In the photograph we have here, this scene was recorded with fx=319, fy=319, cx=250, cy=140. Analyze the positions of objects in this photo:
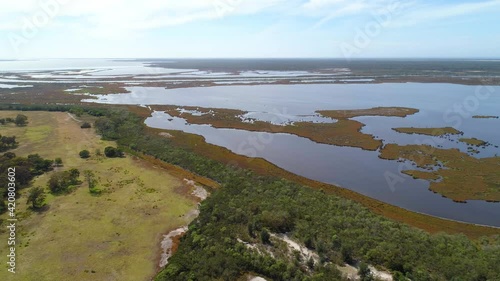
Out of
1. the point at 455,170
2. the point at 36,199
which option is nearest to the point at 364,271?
the point at 455,170

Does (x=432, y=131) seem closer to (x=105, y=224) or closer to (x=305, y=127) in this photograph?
(x=305, y=127)

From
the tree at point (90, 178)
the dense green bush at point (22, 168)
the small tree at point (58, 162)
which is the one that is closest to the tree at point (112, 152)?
the small tree at point (58, 162)

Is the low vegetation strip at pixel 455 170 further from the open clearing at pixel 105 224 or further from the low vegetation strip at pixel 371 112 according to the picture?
the open clearing at pixel 105 224

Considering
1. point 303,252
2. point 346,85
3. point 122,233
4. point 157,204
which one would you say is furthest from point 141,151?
point 346,85

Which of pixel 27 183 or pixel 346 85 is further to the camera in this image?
pixel 346 85

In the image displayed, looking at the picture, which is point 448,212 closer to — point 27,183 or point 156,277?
point 156,277

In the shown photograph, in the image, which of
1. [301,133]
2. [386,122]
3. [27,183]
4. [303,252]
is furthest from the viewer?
[386,122]
